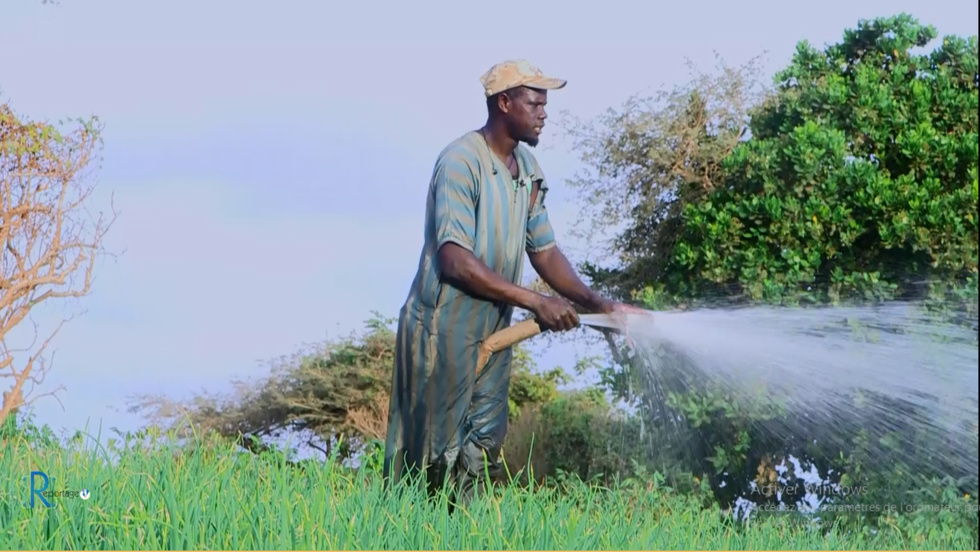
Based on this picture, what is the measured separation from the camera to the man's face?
4.97m

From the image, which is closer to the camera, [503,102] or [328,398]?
Result: [503,102]

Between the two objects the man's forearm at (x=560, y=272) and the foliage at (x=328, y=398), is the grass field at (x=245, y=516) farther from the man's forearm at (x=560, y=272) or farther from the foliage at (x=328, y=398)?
the foliage at (x=328, y=398)

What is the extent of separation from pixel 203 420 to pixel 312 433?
1.00m

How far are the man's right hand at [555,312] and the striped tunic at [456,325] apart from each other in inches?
11.3

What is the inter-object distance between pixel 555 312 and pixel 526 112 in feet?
2.76

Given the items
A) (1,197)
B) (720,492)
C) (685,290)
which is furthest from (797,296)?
(1,197)

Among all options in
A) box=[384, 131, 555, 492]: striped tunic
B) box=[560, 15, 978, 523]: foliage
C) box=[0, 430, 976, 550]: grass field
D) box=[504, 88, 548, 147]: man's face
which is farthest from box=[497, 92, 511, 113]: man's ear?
box=[560, 15, 978, 523]: foliage

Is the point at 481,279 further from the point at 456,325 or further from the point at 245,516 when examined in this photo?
the point at 245,516

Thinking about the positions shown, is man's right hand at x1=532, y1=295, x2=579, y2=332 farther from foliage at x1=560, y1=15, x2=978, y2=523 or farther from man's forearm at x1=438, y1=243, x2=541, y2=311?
foliage at x1=560, y1=15, x2=978, y2=523

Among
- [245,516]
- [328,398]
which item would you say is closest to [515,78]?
[245,516]

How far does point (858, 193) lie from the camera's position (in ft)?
27.3

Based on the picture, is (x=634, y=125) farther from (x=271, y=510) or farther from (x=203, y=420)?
(x=271, y=510)

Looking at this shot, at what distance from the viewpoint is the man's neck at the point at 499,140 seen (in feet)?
16.7

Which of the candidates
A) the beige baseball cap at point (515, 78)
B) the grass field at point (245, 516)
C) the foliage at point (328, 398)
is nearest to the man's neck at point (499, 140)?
the beige baseball cap at point (515, 78)
